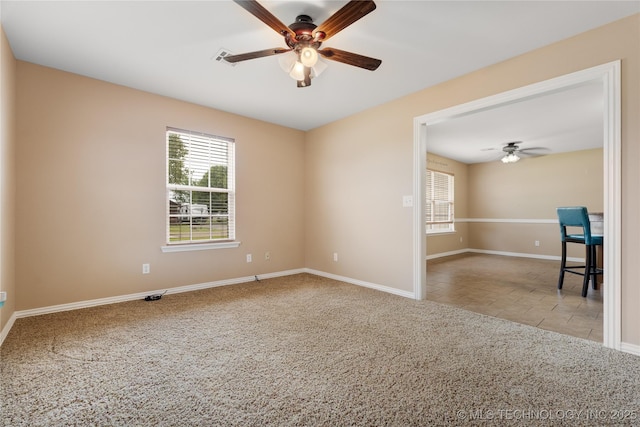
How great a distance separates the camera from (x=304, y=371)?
5.87 ft

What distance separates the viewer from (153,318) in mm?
2688

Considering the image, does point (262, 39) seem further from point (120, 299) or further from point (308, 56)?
point (120, 299)

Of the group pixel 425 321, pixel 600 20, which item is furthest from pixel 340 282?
pixel 600 20

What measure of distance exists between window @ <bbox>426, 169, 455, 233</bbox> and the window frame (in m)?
4.71

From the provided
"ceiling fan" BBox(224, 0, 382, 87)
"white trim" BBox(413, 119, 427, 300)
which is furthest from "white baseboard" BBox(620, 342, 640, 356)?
"ceiling fan" BBox(224, 0, 382, 87)

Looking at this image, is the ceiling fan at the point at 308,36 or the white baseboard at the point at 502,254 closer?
the ceiling fan at the point at 308,36

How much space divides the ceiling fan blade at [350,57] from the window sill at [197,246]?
2.80m

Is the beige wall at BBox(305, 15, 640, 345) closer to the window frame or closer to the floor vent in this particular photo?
the window frame

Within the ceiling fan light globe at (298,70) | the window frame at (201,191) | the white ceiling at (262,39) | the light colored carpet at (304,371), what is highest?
the white ceiling at (262,39)

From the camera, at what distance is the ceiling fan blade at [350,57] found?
6.99 feet

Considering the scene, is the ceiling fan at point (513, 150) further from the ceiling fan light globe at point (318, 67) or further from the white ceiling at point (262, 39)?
the ceiling fan light globe at point (318, 67)

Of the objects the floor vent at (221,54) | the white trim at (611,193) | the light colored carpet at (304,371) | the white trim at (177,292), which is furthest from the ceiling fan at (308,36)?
the white trim at (177,292)

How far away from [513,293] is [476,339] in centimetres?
186

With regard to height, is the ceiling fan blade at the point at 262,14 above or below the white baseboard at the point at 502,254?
above
